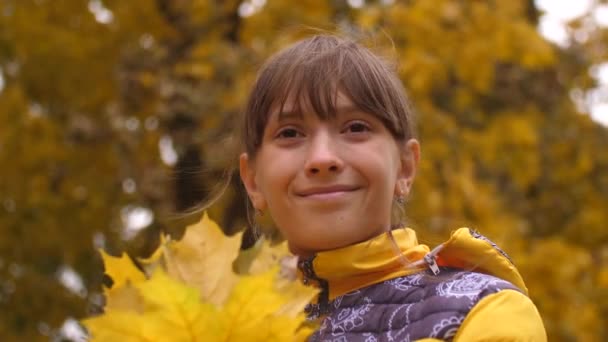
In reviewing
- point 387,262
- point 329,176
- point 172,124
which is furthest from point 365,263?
point 172,124

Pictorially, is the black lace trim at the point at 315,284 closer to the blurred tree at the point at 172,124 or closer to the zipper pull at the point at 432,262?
the zipper pull at the point at 432,262

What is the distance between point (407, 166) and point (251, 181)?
0.29m

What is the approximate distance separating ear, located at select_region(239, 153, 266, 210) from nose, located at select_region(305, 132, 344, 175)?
11.4 inches

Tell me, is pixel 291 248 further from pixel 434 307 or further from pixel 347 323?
pixel 434 307

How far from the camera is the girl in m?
1.58

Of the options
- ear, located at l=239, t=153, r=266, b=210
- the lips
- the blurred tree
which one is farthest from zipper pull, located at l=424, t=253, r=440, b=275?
the blurred tree

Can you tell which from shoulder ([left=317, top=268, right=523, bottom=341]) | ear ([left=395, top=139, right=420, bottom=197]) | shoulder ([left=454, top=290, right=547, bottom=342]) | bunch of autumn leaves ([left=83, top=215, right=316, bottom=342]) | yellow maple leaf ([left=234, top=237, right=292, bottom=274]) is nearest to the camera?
bunch of autumn leaves ([left=83, top=215, right=316, bottom=342])

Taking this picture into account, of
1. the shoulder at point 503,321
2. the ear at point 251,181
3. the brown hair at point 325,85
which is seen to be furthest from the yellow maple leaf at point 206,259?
the ear at point 251,181

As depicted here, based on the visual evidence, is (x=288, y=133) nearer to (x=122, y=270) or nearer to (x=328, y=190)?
(x=328, y=190)

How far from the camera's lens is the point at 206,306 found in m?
1.01

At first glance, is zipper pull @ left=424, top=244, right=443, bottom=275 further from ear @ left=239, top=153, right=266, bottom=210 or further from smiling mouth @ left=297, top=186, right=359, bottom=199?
ear @ left=239, top=153, right=266, bottom=210

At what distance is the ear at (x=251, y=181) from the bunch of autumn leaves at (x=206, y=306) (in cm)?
74

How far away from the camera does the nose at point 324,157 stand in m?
1.58

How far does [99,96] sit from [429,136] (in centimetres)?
205
